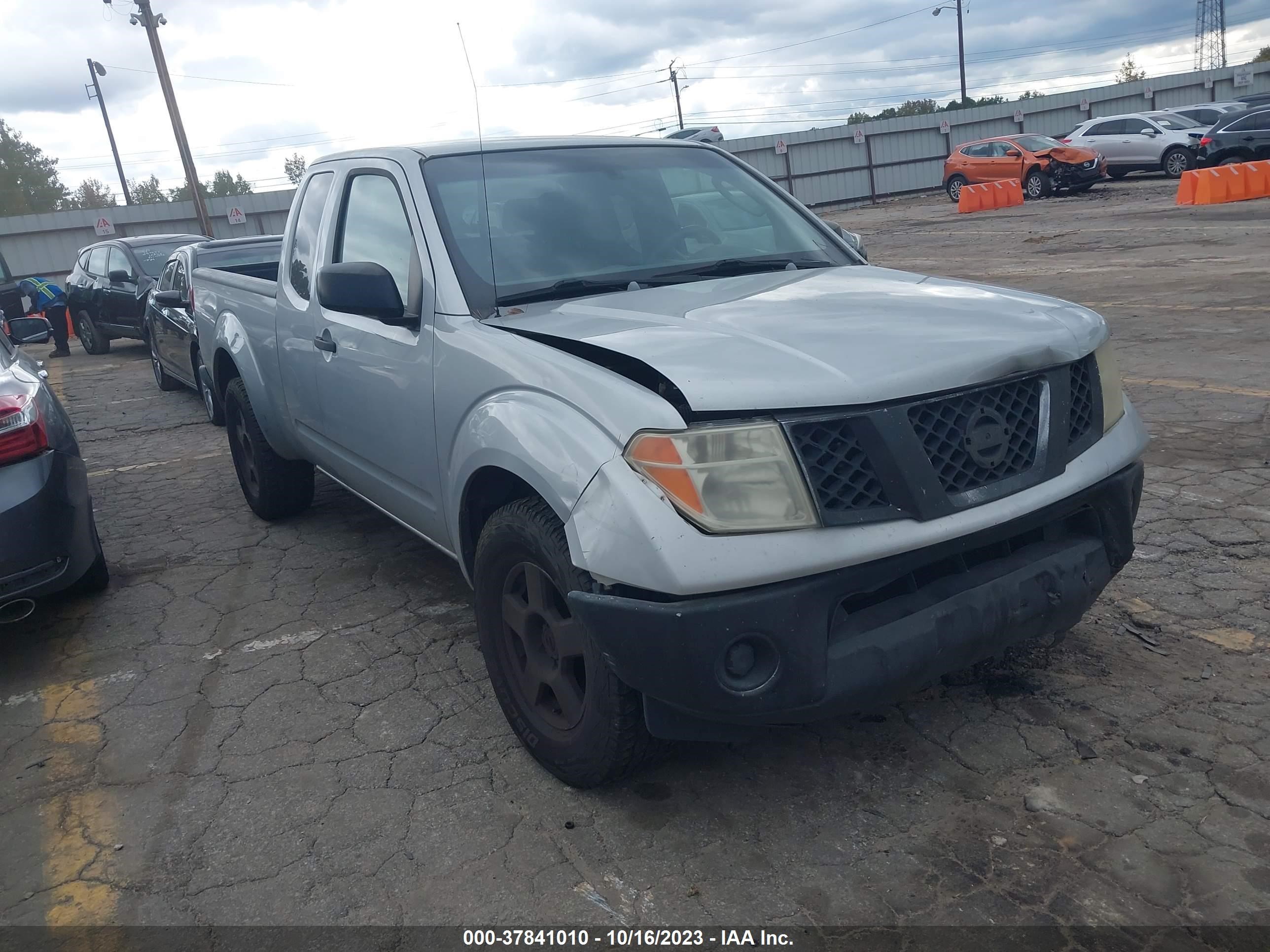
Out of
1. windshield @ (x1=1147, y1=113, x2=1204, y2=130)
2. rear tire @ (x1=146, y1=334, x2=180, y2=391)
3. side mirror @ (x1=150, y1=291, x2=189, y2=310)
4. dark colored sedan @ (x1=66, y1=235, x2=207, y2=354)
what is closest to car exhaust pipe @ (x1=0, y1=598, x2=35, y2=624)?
side mirror @ (x1=150, y1=291, x2=189, y2=310)

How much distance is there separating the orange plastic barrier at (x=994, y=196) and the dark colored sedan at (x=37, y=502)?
2311 cm

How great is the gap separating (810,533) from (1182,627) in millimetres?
1975

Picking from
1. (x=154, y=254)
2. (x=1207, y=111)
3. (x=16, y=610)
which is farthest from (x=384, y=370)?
(x=1207, y=111)

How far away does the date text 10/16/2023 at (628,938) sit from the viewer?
7.48ft

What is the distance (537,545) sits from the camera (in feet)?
8.58

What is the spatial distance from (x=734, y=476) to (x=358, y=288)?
156 centimetres

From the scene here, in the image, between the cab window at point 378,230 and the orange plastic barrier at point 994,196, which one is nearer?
the cab window at point 378,230

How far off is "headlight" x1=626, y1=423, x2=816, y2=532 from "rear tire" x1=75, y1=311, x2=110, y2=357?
1519cm

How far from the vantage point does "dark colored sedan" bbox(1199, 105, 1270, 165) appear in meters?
20.5

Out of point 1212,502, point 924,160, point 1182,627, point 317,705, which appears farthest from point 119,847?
point 924,160

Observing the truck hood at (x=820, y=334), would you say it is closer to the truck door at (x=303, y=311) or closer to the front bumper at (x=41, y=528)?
the truck door at (x=303, y=311)

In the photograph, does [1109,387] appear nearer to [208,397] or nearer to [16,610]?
[16,610]

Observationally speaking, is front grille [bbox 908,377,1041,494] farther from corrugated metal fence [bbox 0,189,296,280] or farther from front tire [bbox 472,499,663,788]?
corrugated metal fence [bbox 0,189,296,280]

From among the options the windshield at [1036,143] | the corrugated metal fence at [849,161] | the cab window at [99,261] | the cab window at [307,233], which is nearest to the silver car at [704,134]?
the corrugated metal fence at [849,161]
